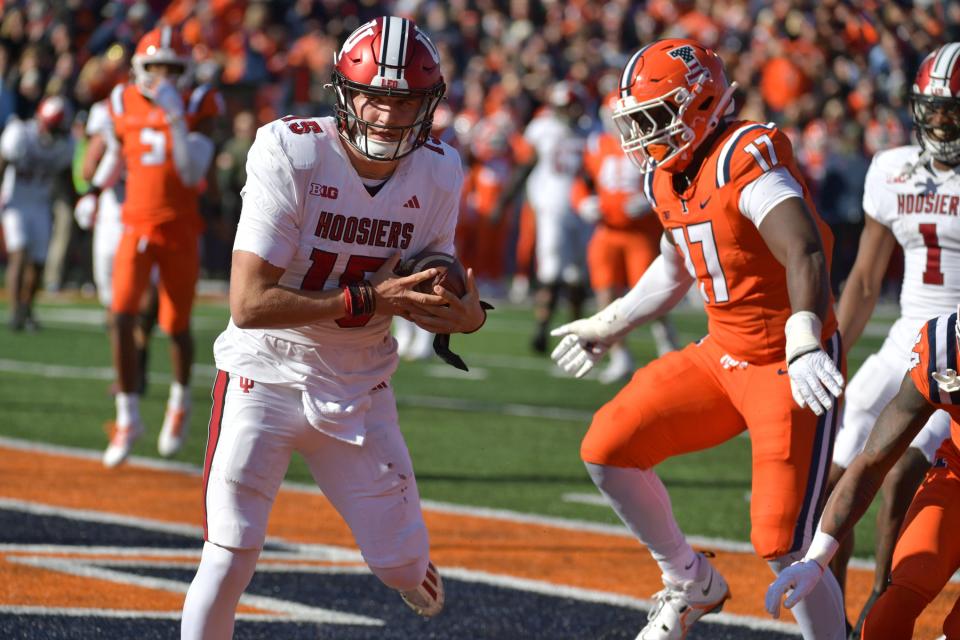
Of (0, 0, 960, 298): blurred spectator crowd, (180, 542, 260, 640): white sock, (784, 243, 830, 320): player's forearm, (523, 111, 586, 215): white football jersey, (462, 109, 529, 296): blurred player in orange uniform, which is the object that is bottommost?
(462, 109, 529, 296): blurred player in orange uniform

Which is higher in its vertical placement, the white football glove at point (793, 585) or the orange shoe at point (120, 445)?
the white football glove at point (793, 585)

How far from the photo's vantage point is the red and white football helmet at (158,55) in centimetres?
808

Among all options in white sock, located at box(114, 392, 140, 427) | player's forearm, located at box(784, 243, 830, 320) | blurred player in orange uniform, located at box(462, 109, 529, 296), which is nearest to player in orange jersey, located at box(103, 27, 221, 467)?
white sock, located at box(114, 392, 140, 427)

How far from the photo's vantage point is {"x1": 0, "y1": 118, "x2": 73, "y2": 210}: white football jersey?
565 inches

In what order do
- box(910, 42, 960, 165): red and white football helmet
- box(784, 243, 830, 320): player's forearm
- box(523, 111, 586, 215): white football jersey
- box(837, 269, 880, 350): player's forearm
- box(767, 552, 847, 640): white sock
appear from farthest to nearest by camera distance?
box(523, 111, 586, 215): white football jersey, box(837, 269, 880, 350): player's forearm, box(910, 42, 960, 165): red and white football helmet, box(767, 552, 847, 640): white sock, box(784, 243, 830, 320): player's forearm

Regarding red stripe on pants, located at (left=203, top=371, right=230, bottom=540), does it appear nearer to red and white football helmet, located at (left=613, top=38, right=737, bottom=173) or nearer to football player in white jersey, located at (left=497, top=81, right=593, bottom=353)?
red and white football helmet, located at (left=613, top=38, right=737, bottom=173)

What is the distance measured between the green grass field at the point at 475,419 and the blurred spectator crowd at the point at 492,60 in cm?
376

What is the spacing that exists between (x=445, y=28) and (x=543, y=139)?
29.4 feet

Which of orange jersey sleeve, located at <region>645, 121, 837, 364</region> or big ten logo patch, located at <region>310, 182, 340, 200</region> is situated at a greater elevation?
big ten logo patch, located at <region>310, 182, 340, 200</region>

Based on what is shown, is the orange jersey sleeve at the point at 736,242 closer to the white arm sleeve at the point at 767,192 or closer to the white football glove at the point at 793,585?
the white arm sleeve at the point at 767,192

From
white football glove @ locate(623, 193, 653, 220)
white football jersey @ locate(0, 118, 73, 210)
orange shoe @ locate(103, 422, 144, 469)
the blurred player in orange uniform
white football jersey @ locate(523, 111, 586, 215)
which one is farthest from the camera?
the blurred player in orange uniform

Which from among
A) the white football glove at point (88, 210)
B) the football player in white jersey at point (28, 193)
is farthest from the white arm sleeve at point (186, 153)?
the football player in white jersey at point (28, 193)

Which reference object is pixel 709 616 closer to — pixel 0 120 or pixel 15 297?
pixel 15 297

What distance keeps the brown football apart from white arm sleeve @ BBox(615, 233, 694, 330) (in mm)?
1126
